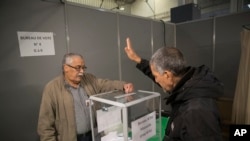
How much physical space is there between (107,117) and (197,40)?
2.65m

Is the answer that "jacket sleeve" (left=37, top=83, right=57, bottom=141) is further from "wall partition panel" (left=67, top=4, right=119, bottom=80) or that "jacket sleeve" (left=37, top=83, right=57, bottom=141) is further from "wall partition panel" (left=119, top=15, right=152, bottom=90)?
"wall partition panel" (left=119, top=15, right=152, bottom=90)

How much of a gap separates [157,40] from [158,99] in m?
2.06

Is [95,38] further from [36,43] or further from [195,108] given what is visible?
[195,108]

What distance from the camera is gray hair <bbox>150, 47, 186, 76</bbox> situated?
0.90 meters

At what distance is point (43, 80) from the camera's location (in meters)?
1.62

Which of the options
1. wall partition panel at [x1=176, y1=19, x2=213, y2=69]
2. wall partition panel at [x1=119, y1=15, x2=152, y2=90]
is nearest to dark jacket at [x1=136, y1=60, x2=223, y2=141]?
wall partition panel at [x1=119, y1=15, x2=152, y2=90]

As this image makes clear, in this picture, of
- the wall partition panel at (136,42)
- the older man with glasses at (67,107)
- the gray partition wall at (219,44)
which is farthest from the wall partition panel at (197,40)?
the older man with glasses at (67,107)

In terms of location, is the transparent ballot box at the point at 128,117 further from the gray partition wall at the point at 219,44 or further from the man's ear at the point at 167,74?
the gray partition wall at the point at 219,44

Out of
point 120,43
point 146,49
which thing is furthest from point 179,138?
point 146,49

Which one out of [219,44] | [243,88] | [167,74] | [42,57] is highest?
[219,44]

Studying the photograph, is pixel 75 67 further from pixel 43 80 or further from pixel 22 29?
pixel 22 29

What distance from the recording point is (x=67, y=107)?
1.37 m

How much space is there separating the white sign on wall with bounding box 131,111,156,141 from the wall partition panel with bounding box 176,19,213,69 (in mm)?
2389

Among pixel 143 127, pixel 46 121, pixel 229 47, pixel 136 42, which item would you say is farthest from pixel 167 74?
pixel 229 47
